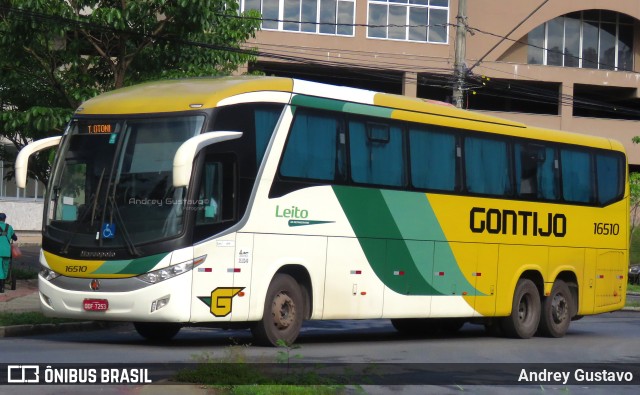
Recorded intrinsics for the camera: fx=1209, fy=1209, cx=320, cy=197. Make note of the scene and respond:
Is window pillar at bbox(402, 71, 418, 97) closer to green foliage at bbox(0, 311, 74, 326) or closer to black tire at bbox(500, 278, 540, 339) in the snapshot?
black tire at bbox(500, 278, 540, 339)

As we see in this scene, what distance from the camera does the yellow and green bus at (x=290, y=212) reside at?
15094mm

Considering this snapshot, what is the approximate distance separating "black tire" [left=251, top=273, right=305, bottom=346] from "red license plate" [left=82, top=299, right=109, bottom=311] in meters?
2.02

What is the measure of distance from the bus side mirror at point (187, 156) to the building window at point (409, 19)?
37.6m

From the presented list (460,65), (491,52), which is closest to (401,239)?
(460,65)

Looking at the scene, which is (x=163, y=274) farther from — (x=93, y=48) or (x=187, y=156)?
(x=93, y=48)

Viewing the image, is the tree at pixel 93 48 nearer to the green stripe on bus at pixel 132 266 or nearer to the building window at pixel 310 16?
the green stripe on bus at pixel 132 266

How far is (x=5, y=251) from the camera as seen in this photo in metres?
23.2

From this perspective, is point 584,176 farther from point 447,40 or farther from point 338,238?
→ point 447,40

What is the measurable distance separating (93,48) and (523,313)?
33.6ft

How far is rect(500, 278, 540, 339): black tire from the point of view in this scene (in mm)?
20797

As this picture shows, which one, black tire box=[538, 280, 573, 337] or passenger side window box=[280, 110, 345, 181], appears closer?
passenger side window box=[280, 110, 345, 181]

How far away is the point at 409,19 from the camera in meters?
52.8

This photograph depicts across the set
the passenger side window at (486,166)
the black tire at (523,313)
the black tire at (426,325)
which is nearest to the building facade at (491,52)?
the black tire at (426,325)

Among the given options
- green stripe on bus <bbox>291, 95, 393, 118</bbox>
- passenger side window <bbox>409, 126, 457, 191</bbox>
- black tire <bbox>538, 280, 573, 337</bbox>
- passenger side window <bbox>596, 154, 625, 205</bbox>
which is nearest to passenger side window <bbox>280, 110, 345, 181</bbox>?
green stripe on bus <bbox>291, 95, 393, 118</bbox>
